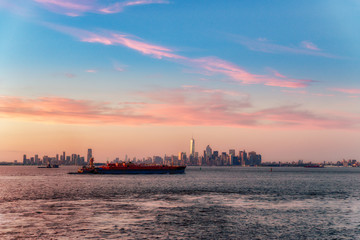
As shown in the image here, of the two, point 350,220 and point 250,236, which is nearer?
point 250,236

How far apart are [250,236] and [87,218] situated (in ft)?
84.2

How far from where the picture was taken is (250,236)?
146 ft

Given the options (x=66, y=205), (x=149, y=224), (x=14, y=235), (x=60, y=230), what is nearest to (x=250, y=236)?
(x=149, y=224)

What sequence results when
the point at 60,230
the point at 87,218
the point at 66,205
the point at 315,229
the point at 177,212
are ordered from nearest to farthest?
the point at 60,230 → the point at 315,229 → the point at 87,218 → the point at 177,212 → the point at 66,205

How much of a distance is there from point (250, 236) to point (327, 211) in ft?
97.2

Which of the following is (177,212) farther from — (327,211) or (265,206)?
(327,211)

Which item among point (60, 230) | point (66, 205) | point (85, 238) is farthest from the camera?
point (66, 205)

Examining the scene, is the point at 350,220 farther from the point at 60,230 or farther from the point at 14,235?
the point at 14,235

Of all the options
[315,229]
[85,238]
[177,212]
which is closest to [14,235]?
[85,238]

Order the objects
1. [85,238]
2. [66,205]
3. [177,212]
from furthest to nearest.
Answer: [66,205]
[177,212]
[85,238]

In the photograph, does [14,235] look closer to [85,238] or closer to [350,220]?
[85,238]

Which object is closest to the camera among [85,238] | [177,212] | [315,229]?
[85,238]

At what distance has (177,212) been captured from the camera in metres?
63.7

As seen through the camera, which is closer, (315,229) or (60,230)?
(60,230)
